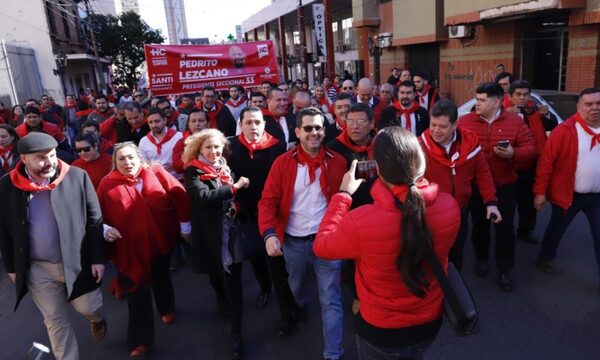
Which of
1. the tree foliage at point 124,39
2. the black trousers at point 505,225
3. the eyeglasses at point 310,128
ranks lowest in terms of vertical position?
the black trousers at point 505,225

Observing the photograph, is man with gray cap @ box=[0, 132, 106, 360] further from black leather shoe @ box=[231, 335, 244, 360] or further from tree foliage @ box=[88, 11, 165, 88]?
tree foliage @ box=[88, 11, 165, 88]

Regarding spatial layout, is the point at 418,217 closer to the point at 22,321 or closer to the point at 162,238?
the point at 162,238

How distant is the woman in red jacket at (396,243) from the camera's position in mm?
1837

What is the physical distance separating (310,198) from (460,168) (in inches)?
49.6

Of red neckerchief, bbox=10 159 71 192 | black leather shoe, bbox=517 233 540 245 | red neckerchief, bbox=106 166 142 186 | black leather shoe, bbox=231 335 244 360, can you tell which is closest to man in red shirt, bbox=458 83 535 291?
black leather shoe, bbox=517 233 540 245

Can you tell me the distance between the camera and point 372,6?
20719 mm

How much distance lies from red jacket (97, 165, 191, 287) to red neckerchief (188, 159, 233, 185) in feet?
1.42

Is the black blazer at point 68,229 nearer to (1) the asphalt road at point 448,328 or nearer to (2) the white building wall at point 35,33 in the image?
Result: (1) the asphalt road at point 448,328

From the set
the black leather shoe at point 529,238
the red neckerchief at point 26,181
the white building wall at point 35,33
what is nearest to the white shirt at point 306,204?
the red neckerchief at point 26,181

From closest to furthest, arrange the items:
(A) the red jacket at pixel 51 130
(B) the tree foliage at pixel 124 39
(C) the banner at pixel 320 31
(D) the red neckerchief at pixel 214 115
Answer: (A) the red jacket at pixel 51 130
(D) the red neckerchief at pixel 214 115
(C) the banner at pixel 320 31
(B) the tree foliage at pixel 124 39

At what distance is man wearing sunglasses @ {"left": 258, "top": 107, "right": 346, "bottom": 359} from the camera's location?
3.11m

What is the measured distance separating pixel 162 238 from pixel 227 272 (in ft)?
2.33

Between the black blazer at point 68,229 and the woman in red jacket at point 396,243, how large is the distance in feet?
6.35

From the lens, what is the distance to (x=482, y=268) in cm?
454
